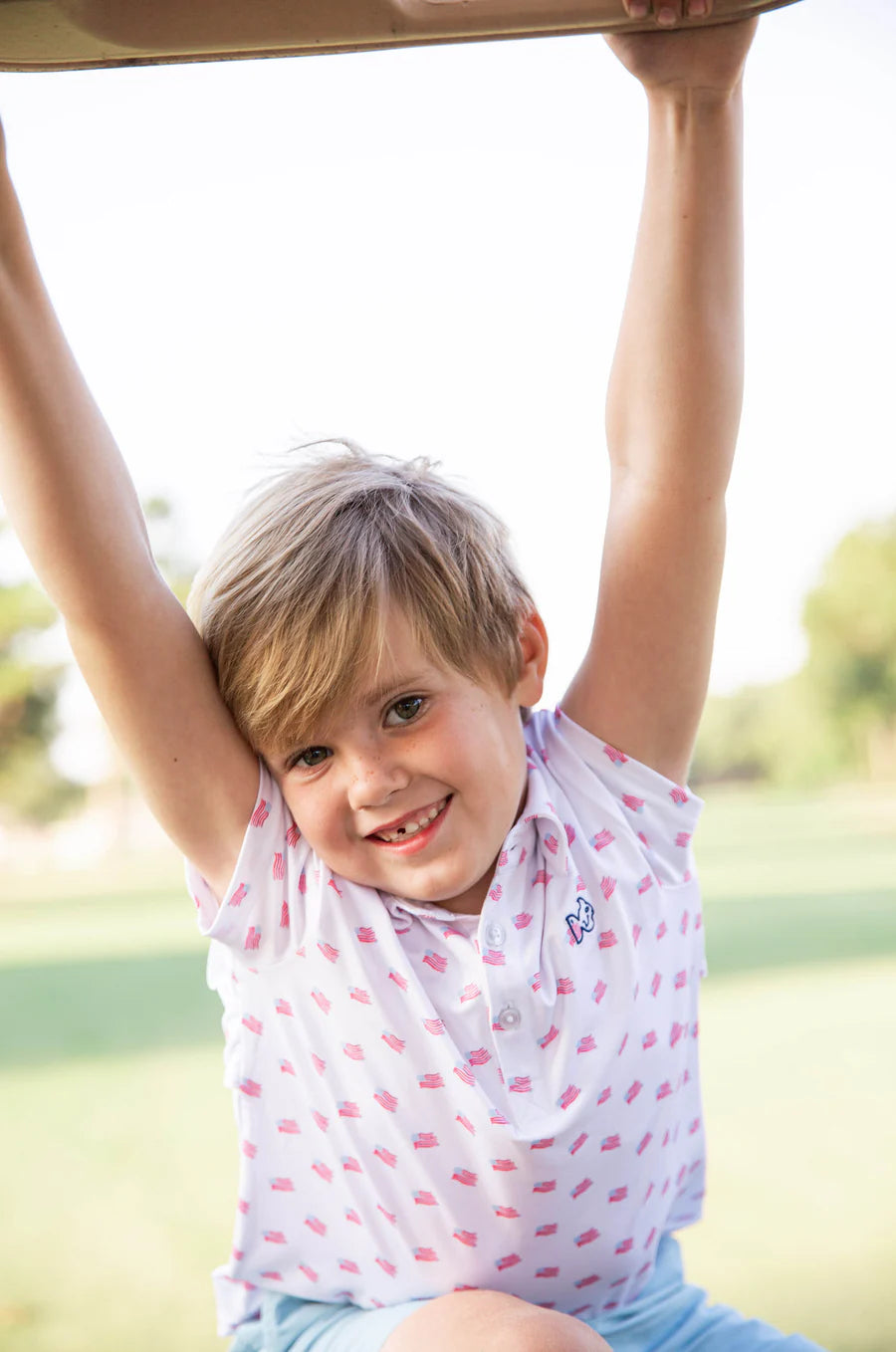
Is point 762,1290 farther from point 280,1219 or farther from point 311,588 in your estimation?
point 311,588

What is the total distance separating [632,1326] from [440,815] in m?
0.38

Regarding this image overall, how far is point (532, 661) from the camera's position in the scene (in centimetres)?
96

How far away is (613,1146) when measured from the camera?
0.86m

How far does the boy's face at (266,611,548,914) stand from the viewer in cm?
83

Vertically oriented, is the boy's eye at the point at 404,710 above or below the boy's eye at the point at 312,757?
above

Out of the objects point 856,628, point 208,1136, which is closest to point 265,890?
point 208,1136

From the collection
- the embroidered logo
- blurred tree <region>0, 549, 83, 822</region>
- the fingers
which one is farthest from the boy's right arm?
blurred tree <region>0, 549, 83, 822</region>

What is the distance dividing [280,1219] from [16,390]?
0.59 metres

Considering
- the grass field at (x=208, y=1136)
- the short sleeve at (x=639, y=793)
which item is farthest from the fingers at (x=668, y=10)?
the grass field at (x=208, y=1136)

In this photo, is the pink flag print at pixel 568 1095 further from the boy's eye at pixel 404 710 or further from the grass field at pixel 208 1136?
the grass field at pixel 208 1136

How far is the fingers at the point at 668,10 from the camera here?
747 mm

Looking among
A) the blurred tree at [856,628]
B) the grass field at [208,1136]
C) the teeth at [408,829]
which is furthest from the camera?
the blurred tree at [856,628]

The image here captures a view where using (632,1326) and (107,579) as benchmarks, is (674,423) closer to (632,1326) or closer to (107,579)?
(107,579)

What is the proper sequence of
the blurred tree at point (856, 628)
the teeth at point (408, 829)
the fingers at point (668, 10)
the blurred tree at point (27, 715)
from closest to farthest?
the fingers at point (668, 10) < the teeth at point (408, 829) < the blurred tree at point (27, 715) < the blurred tree at point (856, 628)
